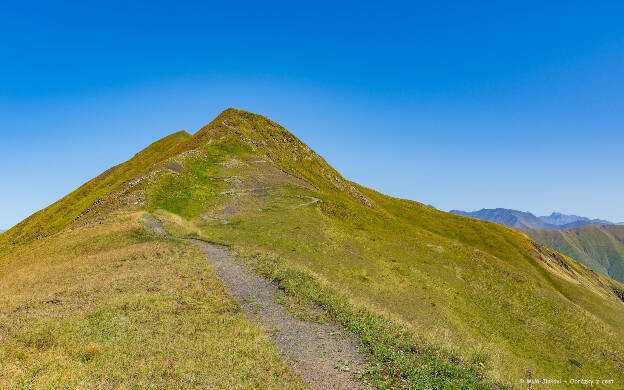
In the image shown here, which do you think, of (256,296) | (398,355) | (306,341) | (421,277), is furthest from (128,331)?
(421,277)

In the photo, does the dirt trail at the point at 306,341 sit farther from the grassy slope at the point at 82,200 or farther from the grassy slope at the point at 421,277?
the grassy slope at the point at 82,200

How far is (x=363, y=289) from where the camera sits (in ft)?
117

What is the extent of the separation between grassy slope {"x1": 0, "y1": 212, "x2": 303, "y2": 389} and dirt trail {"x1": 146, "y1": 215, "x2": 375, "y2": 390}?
0.89 metres

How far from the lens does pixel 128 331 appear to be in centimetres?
1662

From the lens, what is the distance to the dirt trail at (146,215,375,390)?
557 inches

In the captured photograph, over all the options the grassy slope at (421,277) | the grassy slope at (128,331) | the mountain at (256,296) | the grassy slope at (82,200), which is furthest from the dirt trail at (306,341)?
the grassy slope at (82,200)

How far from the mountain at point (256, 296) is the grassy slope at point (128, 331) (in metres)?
0.09

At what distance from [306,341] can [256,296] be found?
24.4 ft

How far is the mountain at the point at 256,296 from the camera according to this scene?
1420 cm

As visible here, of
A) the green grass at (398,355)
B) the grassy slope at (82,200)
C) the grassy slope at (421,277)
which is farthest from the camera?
the grassy slope at (82,200)

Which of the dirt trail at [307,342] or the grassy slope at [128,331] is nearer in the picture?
the grassy slope at [128,331]

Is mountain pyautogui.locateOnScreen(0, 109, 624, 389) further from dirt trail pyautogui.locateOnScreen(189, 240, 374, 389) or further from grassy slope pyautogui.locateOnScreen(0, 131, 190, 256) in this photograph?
grassy slope pyautogui.locateOnScreen(0, 131, 190, 256)

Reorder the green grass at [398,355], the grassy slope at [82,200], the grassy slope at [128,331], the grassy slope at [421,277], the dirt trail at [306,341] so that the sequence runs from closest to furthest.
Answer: the grassy slope at [128,331], the green grass at [398,355], the dirt trail at [306,341], the grassy slope at [421,277], the grassy slope at [82,200]

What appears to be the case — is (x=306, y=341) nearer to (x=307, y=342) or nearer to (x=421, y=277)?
(x=307, y=342)
